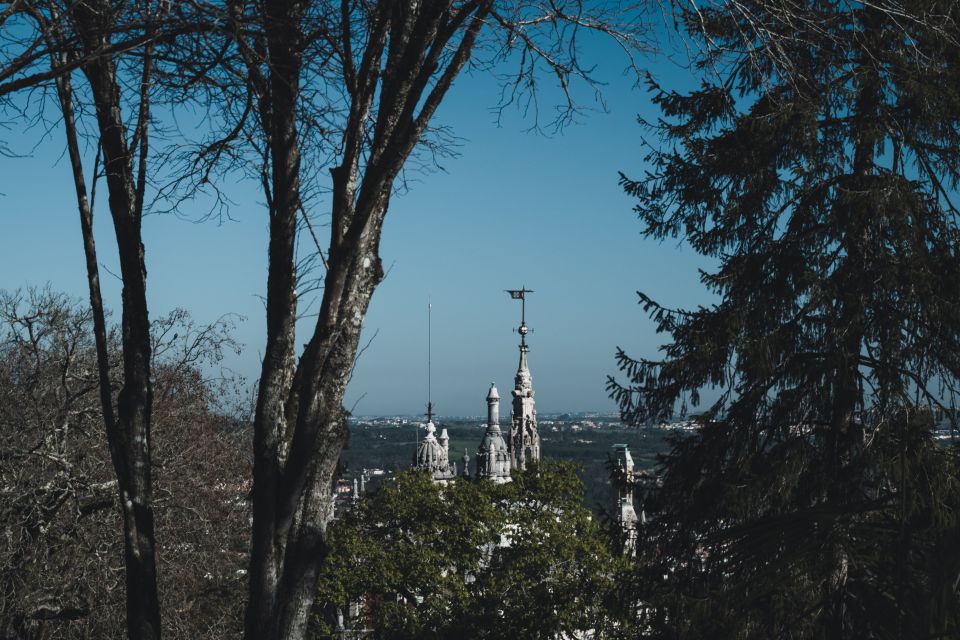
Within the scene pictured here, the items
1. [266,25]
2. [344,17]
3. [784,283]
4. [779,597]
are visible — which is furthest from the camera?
[784,283]

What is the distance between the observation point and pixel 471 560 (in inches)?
763

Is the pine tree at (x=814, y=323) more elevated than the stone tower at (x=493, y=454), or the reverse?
the pine tree at (x=814, y=323)

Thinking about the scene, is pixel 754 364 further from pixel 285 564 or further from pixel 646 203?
pixel 285 564

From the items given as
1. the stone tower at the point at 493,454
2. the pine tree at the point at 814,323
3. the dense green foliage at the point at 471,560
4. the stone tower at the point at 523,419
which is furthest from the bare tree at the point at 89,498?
the stone tower at the point at 523,419

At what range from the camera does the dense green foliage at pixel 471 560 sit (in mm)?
18016

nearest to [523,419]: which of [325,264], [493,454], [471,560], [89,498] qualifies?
[493,454]

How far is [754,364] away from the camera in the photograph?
9.30 m

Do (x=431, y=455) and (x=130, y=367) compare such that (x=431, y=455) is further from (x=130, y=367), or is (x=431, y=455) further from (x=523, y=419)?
(x=130, y=367)

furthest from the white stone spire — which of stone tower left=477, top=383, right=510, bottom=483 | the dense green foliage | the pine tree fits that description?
the pine tree

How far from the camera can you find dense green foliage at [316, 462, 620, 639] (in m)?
18.0

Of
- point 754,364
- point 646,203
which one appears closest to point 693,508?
point 754,364

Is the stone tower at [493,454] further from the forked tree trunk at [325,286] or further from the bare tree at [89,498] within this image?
the forked tree trunk at [325,286]

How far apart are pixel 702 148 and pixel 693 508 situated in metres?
4.25

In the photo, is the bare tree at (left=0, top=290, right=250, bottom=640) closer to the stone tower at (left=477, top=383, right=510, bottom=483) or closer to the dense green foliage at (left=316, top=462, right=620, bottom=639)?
the dense green foliage at (left=316, top=462, right=620, bottom=639)
